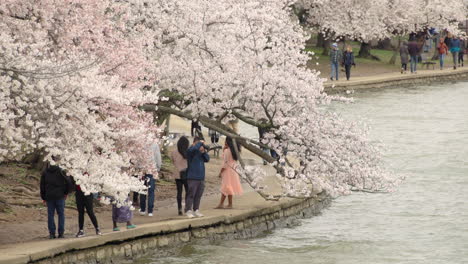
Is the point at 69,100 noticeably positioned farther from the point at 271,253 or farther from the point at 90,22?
the point at 271,253

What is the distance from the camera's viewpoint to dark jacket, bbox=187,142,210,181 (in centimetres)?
1922

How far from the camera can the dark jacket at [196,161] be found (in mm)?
19219

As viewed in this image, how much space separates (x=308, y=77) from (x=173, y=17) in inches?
117

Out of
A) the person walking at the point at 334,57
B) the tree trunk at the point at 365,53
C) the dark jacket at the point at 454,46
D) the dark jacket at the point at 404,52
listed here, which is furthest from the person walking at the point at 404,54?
the person walking at the point at 334,57

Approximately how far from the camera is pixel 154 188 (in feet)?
65.6

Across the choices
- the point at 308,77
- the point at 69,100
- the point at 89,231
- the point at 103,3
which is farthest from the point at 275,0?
the point at 69,100

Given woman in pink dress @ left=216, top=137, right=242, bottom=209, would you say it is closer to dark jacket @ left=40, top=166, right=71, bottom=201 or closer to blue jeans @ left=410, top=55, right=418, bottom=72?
dark jacket @ left=40, top=166, right=71, bottom=201

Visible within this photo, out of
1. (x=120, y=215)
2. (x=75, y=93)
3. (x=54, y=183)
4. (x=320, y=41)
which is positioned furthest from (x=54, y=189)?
(x=320, y=41)

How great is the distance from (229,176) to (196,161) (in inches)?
66.4

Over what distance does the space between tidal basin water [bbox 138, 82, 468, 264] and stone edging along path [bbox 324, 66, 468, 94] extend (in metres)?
8.03

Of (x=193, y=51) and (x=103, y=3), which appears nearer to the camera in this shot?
(x=103, y=3)

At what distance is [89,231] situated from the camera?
18.5m

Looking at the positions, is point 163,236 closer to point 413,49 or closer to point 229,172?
point 229,172

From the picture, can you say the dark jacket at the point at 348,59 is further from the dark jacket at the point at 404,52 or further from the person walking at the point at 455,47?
the person walking at the point at 455,47
